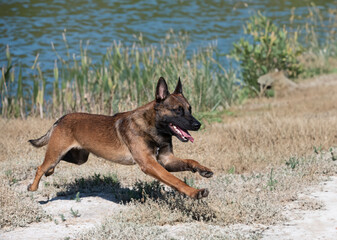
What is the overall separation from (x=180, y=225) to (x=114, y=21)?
17606 millimetres

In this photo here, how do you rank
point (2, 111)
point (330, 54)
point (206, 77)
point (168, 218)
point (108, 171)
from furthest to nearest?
point (330, 54)
point (206, 77)
point (2, 111)
point (108, 171)
point (168, 218)

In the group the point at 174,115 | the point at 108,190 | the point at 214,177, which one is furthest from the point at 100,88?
the point at 174,115

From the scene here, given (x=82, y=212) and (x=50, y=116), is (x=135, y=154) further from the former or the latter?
(x=50, y=116)

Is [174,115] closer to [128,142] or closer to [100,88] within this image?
[128,142]

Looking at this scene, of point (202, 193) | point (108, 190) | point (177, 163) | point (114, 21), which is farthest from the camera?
point (114, 21)

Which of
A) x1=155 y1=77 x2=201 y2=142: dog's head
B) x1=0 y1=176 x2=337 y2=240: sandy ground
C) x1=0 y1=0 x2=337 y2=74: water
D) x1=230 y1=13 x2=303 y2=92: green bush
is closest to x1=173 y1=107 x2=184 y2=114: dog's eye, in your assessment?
x1=155 y1=77 x2=201 y2=142: dog's head

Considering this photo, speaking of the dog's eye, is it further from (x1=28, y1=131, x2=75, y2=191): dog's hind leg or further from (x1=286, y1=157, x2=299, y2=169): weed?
(x1=286, y1=157, x2=299, y2=169): weed

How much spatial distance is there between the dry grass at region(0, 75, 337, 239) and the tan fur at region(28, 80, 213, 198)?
456mm

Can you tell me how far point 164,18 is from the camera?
76.0ft

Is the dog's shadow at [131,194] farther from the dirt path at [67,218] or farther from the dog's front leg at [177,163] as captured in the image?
the dog's front leg at [177,163]

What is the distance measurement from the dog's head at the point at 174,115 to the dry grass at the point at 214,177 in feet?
2.80

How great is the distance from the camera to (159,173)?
17.4 ft

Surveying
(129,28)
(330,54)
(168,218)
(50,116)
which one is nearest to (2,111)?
(50,116)

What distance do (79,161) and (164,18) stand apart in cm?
1759
